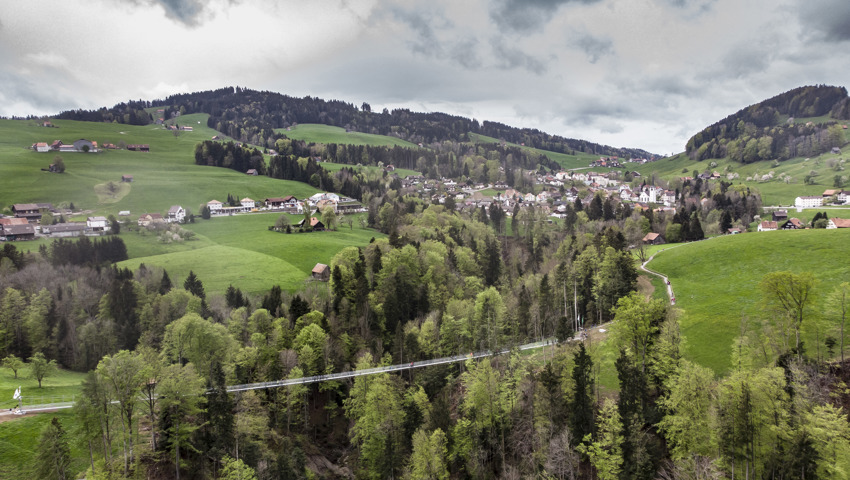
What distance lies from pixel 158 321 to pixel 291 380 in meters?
30.7

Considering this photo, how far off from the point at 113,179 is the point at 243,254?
3377 inches

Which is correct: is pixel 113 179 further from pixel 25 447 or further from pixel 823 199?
pixel 823 199

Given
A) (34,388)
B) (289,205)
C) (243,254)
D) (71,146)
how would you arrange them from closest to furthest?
Result: (34,388), (243,254), (289,205), (71,146)

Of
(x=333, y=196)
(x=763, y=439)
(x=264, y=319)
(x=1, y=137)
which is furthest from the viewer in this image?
(x=1, y=137)

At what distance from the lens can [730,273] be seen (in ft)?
216

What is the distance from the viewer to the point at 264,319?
209 ft

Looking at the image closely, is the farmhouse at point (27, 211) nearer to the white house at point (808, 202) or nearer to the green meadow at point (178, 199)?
the green meadow at point (178, 199)

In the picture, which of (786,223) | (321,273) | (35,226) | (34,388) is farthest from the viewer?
(786,223)

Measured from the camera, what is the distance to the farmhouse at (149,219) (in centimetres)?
11181

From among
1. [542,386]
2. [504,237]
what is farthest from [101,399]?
[504,237]

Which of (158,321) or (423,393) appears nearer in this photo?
(423,393)

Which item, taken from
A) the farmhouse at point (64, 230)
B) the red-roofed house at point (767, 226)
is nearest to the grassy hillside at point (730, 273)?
the red-roofed house at point (767, 226)

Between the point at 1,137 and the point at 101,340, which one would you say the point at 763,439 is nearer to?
the point at 101,340

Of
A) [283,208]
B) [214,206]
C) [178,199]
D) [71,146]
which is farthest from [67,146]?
[283,208]
